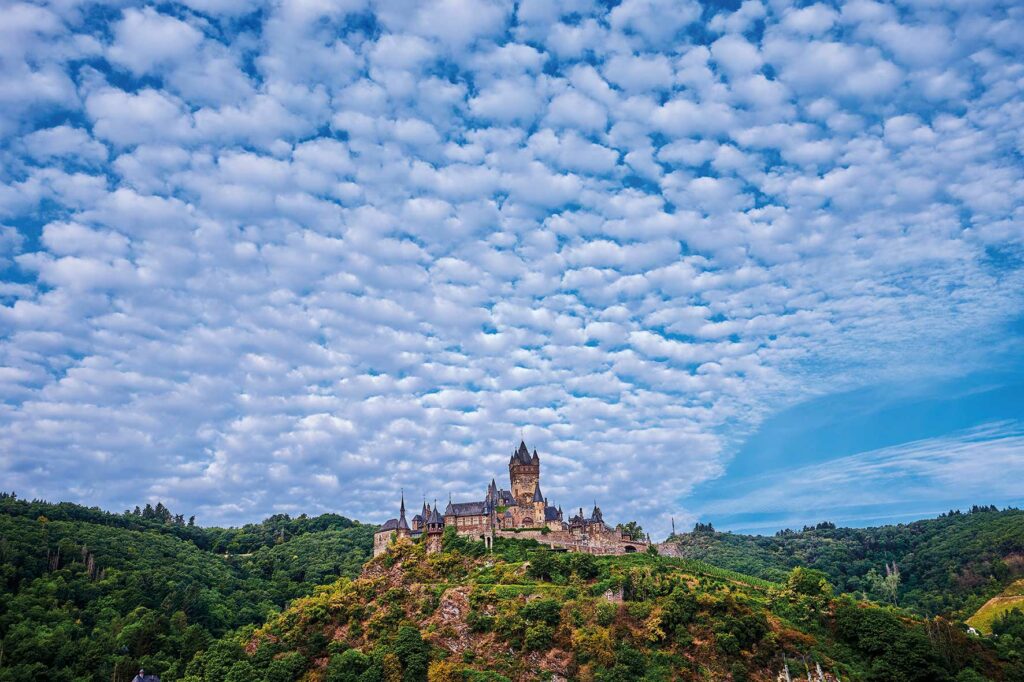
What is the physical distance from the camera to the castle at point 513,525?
312 ft

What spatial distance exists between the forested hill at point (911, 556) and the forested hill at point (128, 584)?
69088 millimetres

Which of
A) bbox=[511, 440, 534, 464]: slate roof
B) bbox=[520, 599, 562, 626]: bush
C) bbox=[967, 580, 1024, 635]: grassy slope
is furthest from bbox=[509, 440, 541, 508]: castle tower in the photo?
bbox=[967, 580, 1024, 635]: grassy slope

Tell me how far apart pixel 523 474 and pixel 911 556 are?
9469 centimetres

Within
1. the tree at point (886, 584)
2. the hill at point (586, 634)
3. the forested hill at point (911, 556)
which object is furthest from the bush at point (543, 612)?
the tree at point (886, 584)

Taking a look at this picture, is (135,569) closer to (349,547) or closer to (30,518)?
(30,518)

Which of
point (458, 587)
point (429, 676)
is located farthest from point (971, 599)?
point (429, 676)

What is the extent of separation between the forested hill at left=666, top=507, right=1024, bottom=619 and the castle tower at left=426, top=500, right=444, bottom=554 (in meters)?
35.2

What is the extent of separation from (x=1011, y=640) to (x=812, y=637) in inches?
953

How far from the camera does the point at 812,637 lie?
68.7m

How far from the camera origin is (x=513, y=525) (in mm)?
99688

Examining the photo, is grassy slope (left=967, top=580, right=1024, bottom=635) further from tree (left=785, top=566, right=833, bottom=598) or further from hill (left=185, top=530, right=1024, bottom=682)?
tree (left=785, top=566, right=833, bottom=598)

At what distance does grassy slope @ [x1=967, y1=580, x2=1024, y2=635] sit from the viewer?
102 meters

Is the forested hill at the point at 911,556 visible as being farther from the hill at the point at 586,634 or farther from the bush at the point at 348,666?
the bush at the point at 348,666

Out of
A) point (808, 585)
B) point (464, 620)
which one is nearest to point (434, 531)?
point (464, 620)
